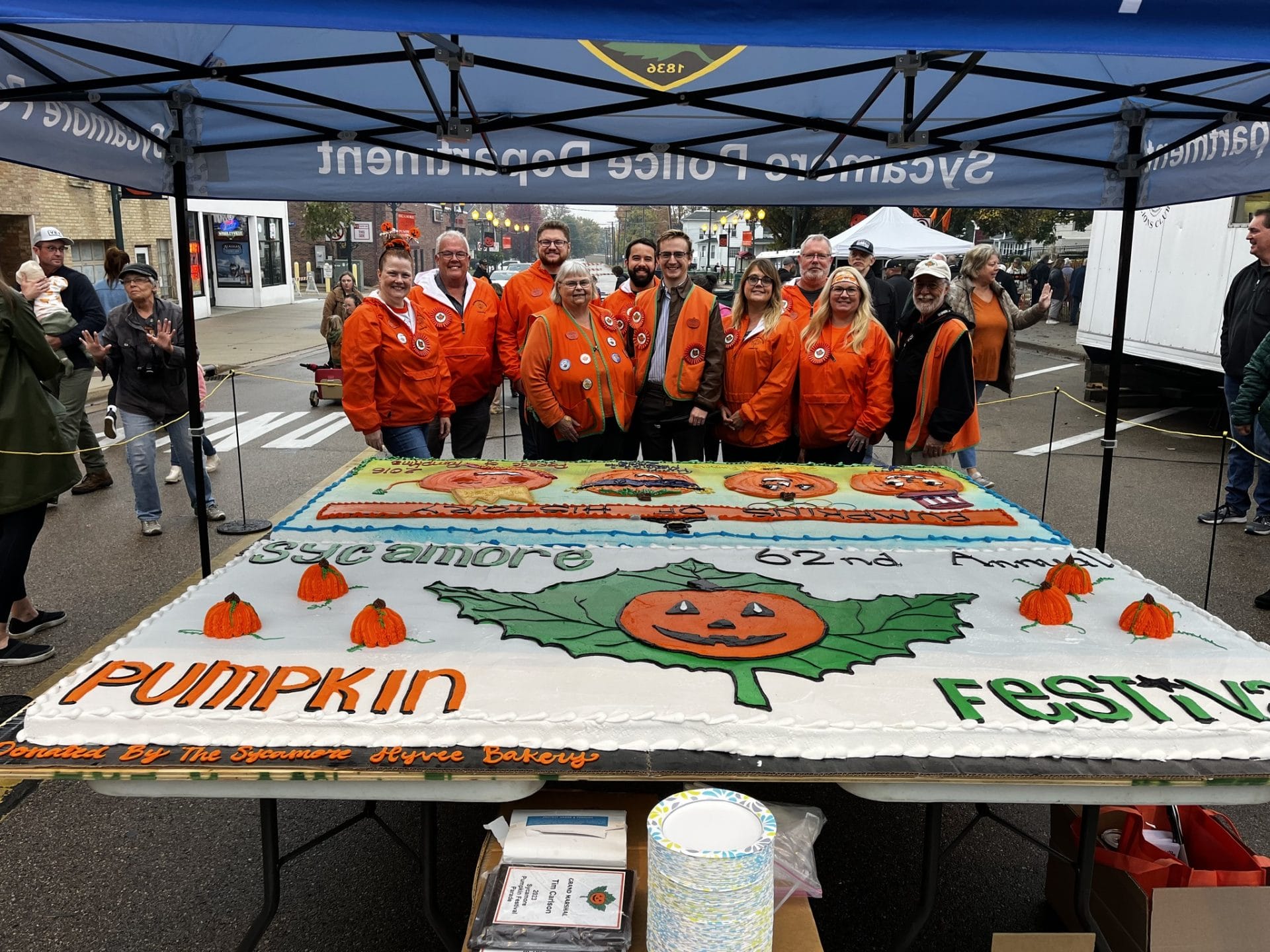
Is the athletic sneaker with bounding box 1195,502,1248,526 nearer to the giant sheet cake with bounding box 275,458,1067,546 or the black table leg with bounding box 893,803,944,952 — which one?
the giant sheet cake with bounding box 275,458,1067,546

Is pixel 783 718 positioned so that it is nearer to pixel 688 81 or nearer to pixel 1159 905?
pixel 1159 905

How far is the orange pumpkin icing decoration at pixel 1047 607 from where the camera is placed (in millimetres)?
2871

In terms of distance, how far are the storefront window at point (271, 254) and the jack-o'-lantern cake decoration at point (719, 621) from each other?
31833 mm

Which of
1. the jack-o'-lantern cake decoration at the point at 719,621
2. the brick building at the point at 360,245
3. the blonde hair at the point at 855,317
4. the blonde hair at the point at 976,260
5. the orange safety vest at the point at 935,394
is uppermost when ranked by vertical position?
the brick building at the point at 360,245

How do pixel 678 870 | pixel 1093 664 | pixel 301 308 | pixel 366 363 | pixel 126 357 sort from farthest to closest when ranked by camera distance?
pixel 301 308 → pixel 126 357 → pixel 366 363 → pixel 1093 664 → pixel 678 870

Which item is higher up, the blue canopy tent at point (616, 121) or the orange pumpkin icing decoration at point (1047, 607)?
the blue canopy tent at point (616, 121)

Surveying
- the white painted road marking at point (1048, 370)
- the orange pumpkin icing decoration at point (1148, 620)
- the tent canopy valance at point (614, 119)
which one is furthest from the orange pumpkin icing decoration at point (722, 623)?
the white painted road marking at point (1048, 370)

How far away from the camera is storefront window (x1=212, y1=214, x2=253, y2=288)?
2986cm

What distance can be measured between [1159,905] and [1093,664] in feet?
2.05

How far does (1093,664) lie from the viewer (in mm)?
2596

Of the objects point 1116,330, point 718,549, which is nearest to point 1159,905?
point 718,549

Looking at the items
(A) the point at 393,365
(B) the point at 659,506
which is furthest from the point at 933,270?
(A) the point at 393,365

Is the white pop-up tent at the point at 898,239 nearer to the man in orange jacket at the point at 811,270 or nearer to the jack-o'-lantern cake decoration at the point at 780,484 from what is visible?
the man in orange jacket at the point at 811,270

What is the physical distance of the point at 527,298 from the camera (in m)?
6.22
